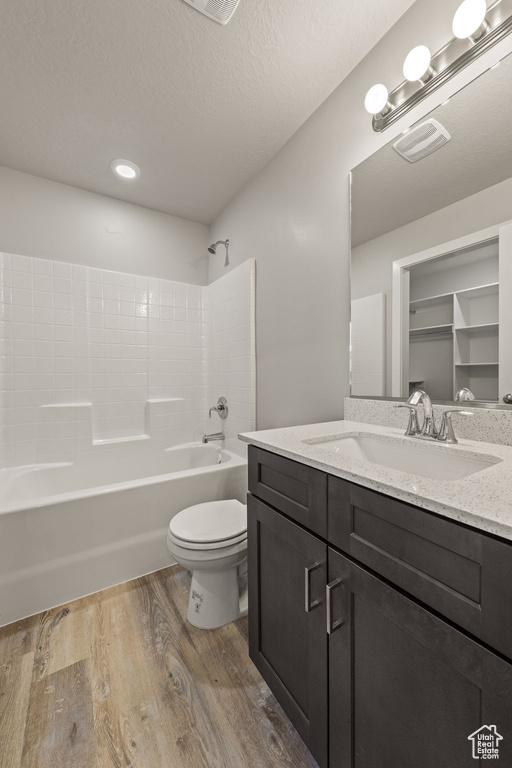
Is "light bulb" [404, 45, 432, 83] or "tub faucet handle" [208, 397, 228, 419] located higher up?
"light bulb" [404, 45, 432, 83]

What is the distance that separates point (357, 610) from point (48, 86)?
2.43 meters

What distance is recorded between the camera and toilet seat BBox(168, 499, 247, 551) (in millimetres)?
1367

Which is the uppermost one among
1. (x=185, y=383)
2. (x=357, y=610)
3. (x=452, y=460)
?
(x=185, y=383)

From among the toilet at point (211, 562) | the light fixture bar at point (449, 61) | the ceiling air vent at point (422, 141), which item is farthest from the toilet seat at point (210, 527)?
the light fixture bar at point (449, 61)

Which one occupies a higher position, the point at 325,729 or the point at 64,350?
the point at 64,350

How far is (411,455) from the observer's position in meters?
1.04

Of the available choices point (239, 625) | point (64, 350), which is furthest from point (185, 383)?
point (239, 625)

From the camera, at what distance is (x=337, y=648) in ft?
2.50

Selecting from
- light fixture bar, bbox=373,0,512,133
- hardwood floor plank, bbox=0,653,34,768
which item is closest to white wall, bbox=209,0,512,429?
light fixture bar, bbox=373,0,512,133

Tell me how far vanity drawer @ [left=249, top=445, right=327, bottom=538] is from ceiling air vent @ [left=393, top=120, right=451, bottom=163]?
1.24m

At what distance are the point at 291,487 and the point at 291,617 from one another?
1.27 feet

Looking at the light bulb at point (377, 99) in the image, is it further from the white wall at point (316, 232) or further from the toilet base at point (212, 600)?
the toilet base at point (212, 600)

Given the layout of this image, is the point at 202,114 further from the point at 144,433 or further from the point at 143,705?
the point at 143,705

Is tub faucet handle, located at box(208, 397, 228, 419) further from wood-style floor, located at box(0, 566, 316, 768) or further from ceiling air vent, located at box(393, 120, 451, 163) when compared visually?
ceiling air vent, located at box(393, 120, 451, 163)
